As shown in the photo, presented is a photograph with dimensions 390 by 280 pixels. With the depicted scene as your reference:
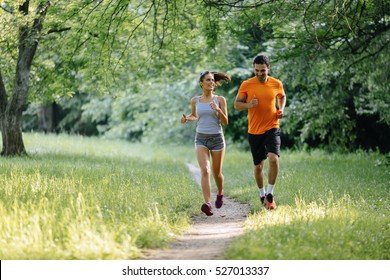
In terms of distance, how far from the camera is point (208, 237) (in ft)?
29.5

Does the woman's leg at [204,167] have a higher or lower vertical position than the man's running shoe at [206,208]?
higher

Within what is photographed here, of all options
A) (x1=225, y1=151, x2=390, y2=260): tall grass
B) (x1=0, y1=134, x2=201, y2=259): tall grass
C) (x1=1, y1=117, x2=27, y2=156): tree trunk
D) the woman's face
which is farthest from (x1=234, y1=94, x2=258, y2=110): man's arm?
(x1=1, y1=117, x2=27, y2=156): tree trunk

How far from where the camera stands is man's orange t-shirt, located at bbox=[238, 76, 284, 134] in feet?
36.4

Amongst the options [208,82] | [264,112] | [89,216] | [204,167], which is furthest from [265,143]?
[89,216]

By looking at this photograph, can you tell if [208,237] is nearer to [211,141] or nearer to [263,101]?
[211,141]

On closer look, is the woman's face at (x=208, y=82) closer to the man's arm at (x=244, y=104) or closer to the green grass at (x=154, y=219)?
the man's arm at (x=244, y=104)

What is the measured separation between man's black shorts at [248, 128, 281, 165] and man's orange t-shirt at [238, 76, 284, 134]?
0.08 meters

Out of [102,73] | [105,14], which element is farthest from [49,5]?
[102,73]

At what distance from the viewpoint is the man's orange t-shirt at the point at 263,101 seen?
36.4 feet

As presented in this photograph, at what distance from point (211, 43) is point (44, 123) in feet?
90.6

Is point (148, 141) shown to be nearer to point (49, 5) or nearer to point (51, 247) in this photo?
point (49, 5)

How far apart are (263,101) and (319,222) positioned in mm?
2926

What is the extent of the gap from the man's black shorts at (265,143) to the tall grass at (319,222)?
0.89m

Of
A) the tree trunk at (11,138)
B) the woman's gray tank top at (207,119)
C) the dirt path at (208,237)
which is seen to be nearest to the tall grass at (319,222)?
the dirt path at (208,237)
